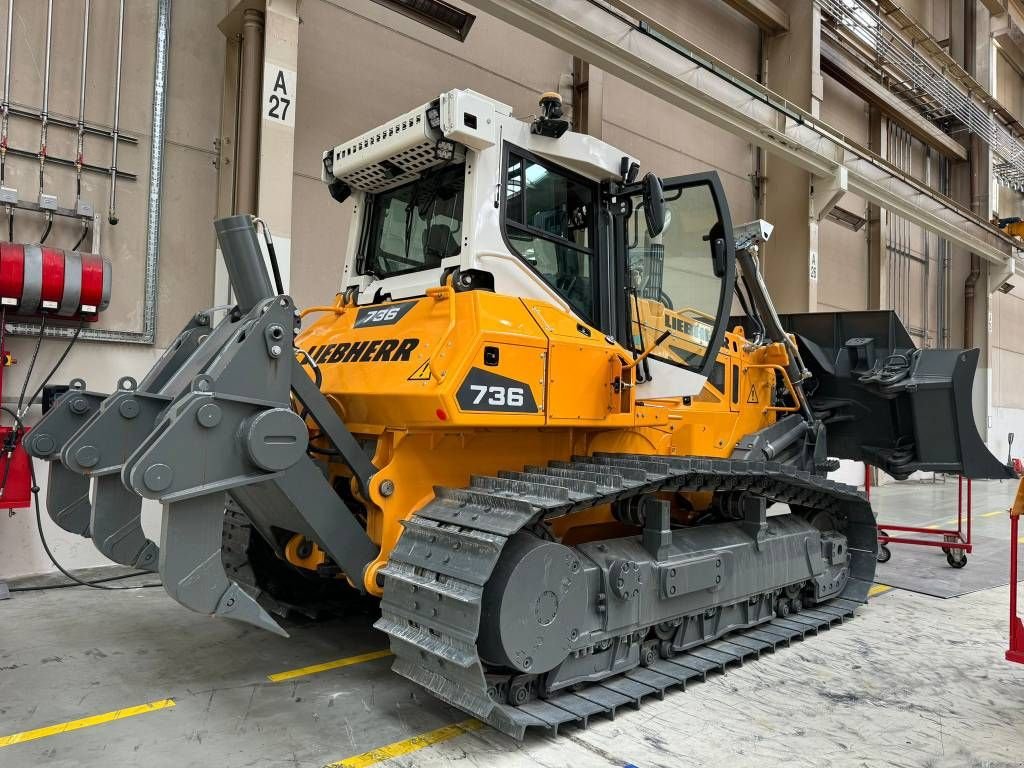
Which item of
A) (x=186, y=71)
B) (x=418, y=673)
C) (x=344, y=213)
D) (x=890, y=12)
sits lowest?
(x=418, y=673)

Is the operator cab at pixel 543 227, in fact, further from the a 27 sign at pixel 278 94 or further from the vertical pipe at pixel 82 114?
the vertical pipe at pixel 82 114

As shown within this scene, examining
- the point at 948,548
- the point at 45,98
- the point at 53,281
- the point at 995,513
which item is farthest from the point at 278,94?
the point at 995,513

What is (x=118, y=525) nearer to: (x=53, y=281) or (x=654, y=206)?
(x=53, y=281)

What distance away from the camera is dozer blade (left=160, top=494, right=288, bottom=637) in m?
2.79

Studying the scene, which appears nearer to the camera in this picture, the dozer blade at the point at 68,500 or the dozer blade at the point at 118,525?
the dozer blade at the point at 118,525

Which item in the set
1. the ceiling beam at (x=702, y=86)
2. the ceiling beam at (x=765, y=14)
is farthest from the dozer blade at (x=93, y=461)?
the ceiling beam at (x=765, y=14)

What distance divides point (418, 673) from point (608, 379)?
5.96ft

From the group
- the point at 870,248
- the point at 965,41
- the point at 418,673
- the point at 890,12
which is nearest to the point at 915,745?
the point at 418,673

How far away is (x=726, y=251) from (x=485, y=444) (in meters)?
1.92

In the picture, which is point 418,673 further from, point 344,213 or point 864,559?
point 344,213

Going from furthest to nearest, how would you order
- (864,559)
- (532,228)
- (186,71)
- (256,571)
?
(186,71)
(864,559)
(256,571)
(532,228)

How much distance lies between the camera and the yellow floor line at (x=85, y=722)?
318cm

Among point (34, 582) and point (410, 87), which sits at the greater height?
point (410, 87)

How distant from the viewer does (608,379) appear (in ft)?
13.4
